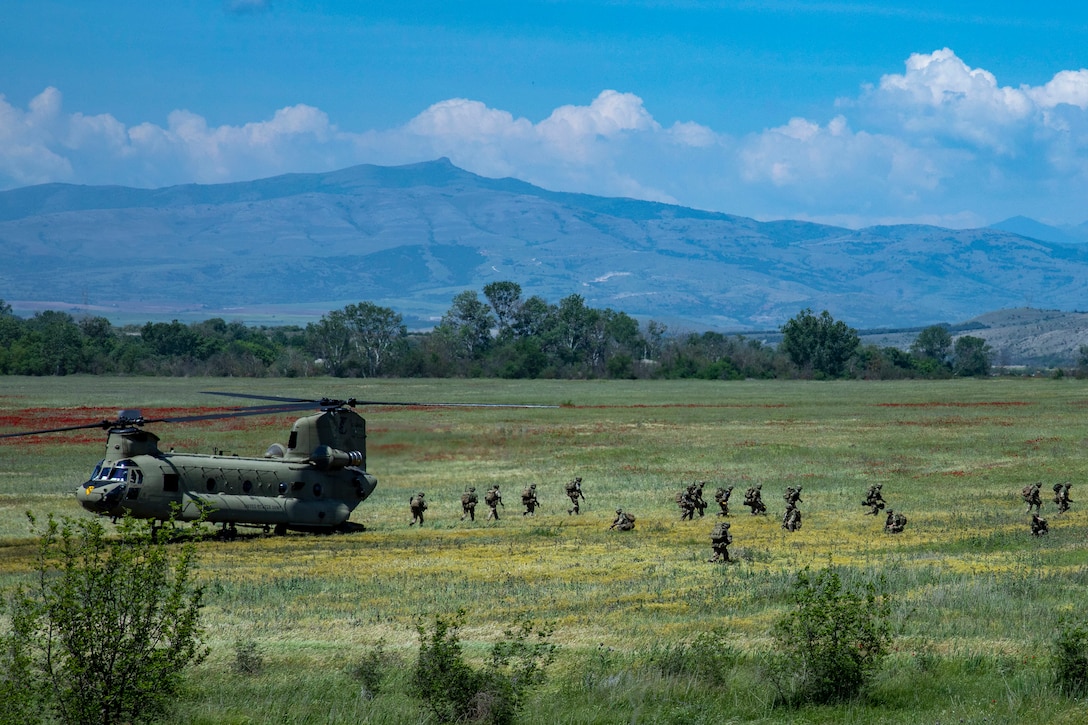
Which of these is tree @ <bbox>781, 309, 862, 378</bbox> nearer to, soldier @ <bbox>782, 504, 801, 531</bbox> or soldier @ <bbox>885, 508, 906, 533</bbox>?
soldier @ <bbox>782, 504, 801, 531</bbox>

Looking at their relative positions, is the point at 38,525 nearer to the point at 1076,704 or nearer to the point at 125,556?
the point at 125,556

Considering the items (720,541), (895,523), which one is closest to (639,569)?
(720,541)

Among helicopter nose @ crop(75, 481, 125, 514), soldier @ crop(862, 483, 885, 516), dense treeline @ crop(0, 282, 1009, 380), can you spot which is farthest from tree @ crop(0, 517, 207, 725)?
dense treeline @ crop(0, 282, 1009, 380)

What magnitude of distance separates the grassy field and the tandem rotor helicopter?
1.05 meters

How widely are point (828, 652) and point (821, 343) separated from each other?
16617cm

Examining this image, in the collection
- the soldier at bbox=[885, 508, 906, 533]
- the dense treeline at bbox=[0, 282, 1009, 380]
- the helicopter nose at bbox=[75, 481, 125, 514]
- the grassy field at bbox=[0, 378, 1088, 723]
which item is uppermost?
the dense treeline at bbox=[0, 282, 1009, 380]

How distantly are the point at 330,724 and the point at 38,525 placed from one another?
2264 centimetres

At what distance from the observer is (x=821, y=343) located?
177250mm

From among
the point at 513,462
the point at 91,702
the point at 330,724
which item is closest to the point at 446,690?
the point at 330,724

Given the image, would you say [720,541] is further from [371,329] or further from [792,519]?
[371,329]

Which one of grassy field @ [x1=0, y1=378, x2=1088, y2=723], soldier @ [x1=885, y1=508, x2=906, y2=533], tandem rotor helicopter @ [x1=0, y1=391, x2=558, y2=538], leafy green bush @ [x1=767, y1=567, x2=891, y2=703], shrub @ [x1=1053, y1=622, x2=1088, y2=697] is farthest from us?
soldier @ [x1=885, y1=508, x2=906, y2=533]

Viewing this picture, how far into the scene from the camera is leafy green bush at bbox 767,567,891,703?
15367mm

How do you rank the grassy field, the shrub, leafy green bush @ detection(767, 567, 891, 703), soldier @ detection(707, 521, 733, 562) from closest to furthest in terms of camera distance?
1. the shrub
2. the grassy field
3. leafy green bush @ detection(767, 567, 891, 703)
4. soldier @ detection(707, 521, 733, 562)

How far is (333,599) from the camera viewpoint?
72.9 feet
